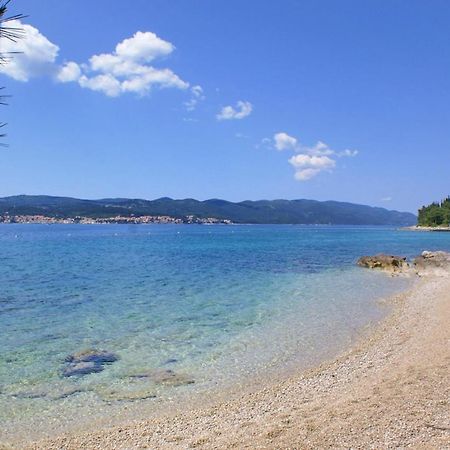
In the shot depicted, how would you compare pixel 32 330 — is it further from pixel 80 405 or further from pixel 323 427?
pixel 323 427

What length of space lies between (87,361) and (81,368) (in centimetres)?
75

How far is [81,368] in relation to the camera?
14.2 m

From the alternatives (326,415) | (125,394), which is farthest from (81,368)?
(326,415)

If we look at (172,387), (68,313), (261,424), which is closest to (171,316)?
(68,313)

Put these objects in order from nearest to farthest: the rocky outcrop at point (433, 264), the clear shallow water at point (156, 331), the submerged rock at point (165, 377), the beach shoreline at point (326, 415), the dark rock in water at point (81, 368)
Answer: the beach shoreline at point (326, 415) < the clear shallow water at point (156, 331) < the submerged rock at point (165, 377) < the dark rock in water at point (81, 368) < the rocky outcrop at point (433, 264)

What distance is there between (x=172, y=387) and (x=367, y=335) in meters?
9.81

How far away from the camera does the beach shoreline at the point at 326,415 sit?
877 cm

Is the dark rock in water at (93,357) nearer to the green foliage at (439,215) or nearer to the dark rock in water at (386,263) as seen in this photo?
the dark rock in water at (386,263)

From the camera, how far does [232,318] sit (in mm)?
22047

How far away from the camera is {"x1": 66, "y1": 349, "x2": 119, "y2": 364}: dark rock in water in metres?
15.1

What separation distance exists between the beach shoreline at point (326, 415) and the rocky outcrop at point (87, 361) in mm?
4085

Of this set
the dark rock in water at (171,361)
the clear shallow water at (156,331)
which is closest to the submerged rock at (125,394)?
the clear shallow water at (156,331)

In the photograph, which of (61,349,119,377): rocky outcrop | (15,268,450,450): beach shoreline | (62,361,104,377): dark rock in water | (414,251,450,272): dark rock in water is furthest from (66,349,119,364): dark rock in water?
(414,251,450,272): dark rock in water

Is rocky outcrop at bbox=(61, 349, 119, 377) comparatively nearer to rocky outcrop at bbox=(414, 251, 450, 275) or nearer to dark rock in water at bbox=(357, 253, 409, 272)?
rocky outcrop at bbox=(414, 251, 450, 275)
